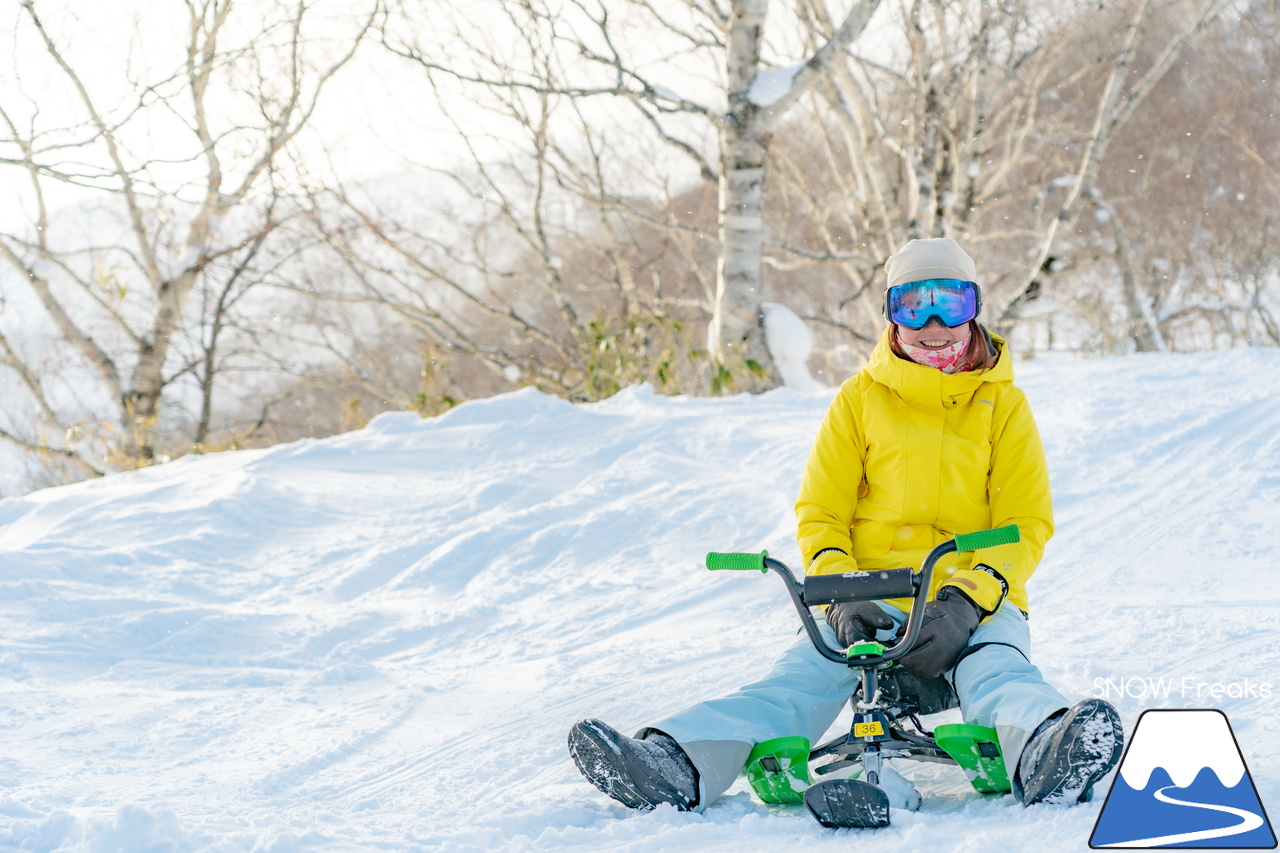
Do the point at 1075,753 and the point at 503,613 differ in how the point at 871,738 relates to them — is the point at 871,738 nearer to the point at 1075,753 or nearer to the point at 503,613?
the point at 1075,753

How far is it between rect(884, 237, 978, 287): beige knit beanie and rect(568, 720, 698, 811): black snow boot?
116 centimetres

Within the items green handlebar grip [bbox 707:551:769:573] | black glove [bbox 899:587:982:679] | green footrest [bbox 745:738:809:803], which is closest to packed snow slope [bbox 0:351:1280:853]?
green footrest [bbox 745:738:809:803]

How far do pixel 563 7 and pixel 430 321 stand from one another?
3617 millimetres

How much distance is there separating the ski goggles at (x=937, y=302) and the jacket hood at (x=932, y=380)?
0.31 feet

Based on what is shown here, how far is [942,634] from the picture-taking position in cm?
193

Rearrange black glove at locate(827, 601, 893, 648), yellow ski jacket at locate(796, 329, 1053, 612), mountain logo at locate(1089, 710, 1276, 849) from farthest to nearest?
yellow ski jacket at locate(796, 329, 1053, 612), black glove at locate(827, 601, 893, 648), mountain logo at locate(1089, 710, 1276, 849)

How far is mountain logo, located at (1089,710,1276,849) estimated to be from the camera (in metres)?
1.54

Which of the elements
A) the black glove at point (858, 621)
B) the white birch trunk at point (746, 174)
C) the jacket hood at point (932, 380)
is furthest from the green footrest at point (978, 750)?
the white birch trunk at point (746, 174)

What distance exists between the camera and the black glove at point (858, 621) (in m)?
1.97

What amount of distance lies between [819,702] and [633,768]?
0.43 metres

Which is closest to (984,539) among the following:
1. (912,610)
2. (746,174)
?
(912,610)

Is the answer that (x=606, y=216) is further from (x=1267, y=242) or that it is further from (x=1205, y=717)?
(x=1205, y=717)

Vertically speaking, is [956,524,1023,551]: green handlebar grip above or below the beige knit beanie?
below

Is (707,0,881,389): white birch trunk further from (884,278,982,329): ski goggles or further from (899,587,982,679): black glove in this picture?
(899,587,982,679): black glove
